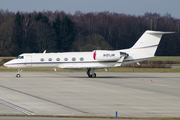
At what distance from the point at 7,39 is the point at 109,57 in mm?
61925

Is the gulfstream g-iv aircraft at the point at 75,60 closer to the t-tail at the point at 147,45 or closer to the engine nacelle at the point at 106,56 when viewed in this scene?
the engine nacelle at the point at 106,56

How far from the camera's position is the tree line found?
307 ft

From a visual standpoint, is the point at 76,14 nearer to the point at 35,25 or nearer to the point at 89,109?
the point at 35,25

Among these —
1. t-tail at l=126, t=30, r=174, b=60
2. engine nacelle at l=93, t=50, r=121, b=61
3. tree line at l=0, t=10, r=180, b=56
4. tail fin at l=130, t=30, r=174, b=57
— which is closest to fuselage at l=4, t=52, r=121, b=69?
engine nacelle at l=93, t=50, r=121, b=61

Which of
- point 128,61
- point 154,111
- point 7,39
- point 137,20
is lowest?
point 154,111

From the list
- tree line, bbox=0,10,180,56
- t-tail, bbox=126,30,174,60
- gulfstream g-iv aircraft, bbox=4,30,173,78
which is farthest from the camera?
tree line, bbox=0,10,180,56

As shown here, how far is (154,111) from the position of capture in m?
15.1

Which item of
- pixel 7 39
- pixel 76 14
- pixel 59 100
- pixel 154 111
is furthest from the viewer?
pixel 76 14

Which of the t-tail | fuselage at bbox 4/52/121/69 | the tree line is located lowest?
fuselage at bbox 4/52/121/69

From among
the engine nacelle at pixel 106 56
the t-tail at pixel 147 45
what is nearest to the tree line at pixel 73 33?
the t-tail at pixel 147 45

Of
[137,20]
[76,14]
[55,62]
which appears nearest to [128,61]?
[55,62]

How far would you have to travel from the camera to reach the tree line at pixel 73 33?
93562 millimetres

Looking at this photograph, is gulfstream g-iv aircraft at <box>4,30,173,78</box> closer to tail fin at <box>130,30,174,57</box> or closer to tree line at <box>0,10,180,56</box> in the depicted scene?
tail fin at <box>130,30,174,57</box>

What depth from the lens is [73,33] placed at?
343 ft
